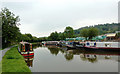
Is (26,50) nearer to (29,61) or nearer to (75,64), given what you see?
(29,61)

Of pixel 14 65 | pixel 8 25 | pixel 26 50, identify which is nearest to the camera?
pixel 14 65

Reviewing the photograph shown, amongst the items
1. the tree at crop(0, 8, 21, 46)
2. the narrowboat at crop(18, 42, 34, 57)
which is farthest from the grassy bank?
the tree at crop(0, 8, 21, 46)

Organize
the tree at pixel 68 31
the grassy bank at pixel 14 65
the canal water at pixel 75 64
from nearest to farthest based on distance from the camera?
the grassy bank at pixel 14 65
the canal water at pixel 75 64
the tree at pixel 68 31

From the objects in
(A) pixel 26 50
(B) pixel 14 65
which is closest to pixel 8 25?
(A) pixel 26 50

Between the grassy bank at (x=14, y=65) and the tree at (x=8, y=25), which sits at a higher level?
the tree at (x=8, y=25)

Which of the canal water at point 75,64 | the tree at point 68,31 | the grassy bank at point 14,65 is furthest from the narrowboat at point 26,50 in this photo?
the tree at point 68,31

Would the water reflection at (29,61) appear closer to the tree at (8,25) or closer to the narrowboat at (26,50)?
the narrowboat at (26,50)

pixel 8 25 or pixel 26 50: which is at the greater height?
pixel 8 25

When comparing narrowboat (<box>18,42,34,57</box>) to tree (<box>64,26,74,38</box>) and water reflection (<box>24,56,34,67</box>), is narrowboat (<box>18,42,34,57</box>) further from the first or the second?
tree (<box>64,26,74,38</box>)

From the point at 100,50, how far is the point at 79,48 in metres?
7.06

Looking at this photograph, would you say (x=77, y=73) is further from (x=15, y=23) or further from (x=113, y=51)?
(x=15, y=23)

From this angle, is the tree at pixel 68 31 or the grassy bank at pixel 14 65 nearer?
the grassy bank at pixel 14 65

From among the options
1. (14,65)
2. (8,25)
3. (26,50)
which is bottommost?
(14,65)

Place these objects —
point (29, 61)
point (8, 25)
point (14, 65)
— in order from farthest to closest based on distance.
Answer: point (8, 25) → point (29, 61) → point (14, 65)
